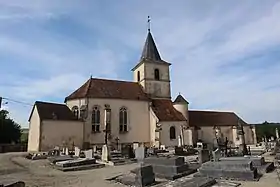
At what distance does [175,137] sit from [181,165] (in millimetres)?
22805

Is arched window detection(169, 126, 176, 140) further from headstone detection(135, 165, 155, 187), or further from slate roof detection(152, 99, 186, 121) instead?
headstone detection(135, 165, 155, 187)

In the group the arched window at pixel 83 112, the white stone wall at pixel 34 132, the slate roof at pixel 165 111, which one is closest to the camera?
the white stone wall at pixel 34 132

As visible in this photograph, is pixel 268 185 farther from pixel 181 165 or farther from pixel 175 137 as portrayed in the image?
pixel 175 137

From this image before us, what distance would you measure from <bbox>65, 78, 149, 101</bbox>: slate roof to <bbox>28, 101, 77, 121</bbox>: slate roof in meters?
2.17

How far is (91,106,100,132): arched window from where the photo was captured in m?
31.3

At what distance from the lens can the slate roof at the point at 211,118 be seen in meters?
39.7

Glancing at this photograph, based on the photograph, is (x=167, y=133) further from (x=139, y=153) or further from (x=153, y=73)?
(x=139, y=153)

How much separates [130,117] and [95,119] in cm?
484

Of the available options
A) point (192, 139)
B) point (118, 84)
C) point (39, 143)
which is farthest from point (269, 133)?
point (39, 143)

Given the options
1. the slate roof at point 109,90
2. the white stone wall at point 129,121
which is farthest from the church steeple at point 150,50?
the white stone wall at point 129,121

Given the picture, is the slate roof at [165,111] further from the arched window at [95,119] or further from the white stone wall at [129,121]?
the arched window at [95,119]

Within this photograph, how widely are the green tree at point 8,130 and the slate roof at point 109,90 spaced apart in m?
15.1

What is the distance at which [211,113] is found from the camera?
43.2 m

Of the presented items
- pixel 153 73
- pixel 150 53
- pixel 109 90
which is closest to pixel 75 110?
pixel 109 90
